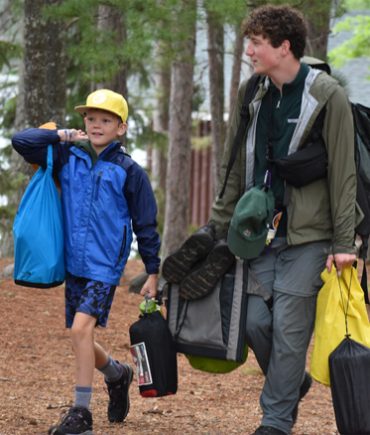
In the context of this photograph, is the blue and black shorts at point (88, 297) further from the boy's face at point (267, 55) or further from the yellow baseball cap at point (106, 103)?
the boy's face at point (267, 55)

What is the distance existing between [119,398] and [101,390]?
5.71 feet

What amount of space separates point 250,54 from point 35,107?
6.96 metres

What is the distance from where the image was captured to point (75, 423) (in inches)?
227

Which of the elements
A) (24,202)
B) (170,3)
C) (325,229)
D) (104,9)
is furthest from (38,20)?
(325,229)

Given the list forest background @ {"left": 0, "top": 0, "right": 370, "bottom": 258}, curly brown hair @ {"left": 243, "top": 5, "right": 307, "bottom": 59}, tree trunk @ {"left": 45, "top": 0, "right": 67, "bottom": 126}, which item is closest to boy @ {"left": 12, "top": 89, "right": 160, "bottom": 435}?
curly brown hair @ {"left": 243, "top": 5, "right": 307, "bottom": 59}

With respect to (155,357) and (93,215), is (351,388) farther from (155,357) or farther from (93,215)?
(93,215)

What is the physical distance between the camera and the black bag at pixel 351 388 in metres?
5.52

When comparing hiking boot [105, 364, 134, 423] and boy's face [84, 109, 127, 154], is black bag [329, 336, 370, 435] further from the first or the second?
boy's face [84, 109, 127, 154]

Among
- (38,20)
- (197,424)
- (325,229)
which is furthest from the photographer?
(38,20)

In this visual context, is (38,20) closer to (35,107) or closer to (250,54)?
(35,107)

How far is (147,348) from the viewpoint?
6.04 metres

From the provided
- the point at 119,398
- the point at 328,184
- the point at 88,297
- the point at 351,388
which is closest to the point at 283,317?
the point at 351,388

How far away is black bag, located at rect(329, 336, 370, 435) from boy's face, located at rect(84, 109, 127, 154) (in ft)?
5.61

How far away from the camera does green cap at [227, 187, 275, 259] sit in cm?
557
